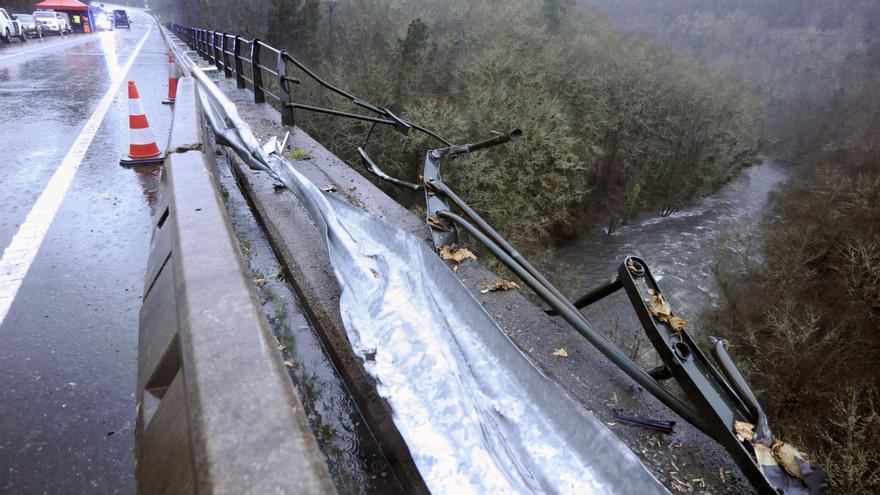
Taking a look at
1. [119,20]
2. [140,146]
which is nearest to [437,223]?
[140,146]

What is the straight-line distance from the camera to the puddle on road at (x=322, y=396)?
1792 mm

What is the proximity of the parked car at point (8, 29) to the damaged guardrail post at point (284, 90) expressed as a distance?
21117 mm

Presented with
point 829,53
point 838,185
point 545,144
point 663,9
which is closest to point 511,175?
point 545,144

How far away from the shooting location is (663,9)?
7438cm

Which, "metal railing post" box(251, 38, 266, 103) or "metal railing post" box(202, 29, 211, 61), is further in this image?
"metal railing post" box(202, 29, 211, 61)

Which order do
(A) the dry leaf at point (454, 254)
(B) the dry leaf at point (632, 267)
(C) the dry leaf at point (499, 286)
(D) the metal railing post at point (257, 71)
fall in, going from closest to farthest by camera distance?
(B) the dry leaf at point (632, 267), (C) the dry leaf at point (499, 286), (A) the dry leaf at point (454, 254), (D) the metal railing post at point (257, 71)

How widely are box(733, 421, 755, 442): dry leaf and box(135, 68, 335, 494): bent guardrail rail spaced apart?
1.48 meters

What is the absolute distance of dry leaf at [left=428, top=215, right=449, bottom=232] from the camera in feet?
10.8

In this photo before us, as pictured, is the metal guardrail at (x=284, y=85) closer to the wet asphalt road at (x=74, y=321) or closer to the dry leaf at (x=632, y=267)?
the dry leaf at (x=632, y=267)

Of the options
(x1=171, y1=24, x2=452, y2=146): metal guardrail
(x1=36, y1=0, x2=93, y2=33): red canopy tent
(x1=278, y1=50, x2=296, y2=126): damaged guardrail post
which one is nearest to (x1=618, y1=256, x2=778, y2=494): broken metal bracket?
(x1=171, y1=24, x2=452, y2=146): metal guardrail

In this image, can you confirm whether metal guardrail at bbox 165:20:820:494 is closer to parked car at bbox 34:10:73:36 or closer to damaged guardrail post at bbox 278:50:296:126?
damaged guardrail post at bbox 278:50:296:126

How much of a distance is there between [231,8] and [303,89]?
911 inches

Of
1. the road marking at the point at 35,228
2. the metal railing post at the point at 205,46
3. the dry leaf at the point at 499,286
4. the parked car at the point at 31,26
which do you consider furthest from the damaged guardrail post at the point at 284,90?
the parked car at the point at 31,26

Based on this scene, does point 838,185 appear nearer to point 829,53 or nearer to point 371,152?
point 371,152
